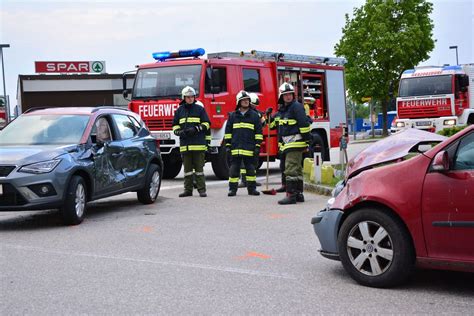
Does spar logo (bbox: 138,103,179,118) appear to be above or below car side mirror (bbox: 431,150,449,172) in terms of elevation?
above

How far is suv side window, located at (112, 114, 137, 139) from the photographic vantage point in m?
10.4

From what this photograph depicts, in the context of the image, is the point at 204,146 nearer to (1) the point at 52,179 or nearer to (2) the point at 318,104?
(1) the point at 52,179

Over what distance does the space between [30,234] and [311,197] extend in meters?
5.28

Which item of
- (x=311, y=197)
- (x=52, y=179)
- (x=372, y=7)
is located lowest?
(x=311, y=197)

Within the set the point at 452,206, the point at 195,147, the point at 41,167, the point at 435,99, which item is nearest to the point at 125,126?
the point at 195,147

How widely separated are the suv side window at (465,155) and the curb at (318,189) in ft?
22.2

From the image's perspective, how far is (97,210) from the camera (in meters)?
10.5

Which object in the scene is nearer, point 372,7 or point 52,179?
point 52,179

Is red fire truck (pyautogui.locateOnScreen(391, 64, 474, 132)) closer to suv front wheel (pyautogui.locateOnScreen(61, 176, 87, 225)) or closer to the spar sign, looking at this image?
suv front wheel (pyautogui.locateOnScreen(61, 176, 87, 225))

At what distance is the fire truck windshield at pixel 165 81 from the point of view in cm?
1472

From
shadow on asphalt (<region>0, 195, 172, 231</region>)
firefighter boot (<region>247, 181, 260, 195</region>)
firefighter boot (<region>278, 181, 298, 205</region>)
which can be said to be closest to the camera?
shadow on asphalt (<region>0, 195, 172, 231</region>)

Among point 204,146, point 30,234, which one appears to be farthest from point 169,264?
point 204,146

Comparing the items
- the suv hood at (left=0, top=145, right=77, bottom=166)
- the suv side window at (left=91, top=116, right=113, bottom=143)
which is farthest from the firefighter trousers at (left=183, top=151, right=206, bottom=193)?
the suv hood at (left=0, top=145, right=77, bottom=166)

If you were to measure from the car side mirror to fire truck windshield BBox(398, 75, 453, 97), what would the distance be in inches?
737
